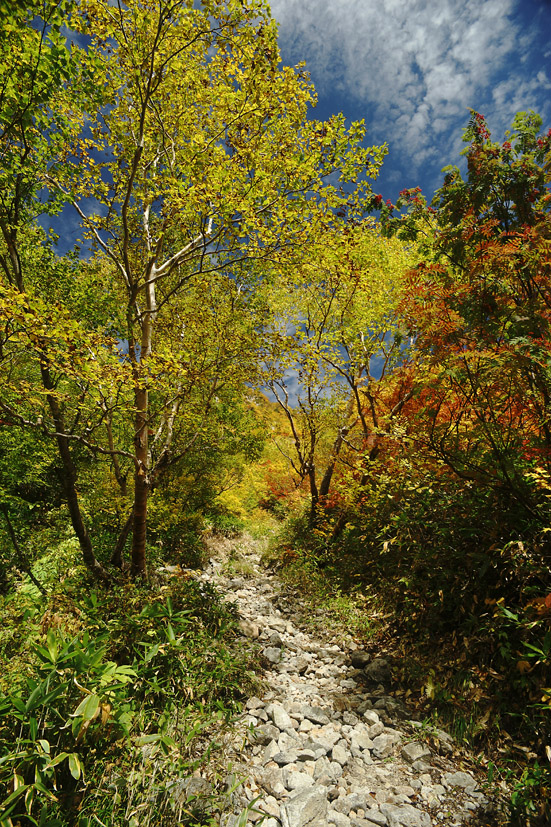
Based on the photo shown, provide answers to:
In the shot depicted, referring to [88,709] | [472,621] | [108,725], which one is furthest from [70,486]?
[472,621]

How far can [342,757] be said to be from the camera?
11.9 ft

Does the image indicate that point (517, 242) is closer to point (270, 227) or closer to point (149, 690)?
point (270, 227)

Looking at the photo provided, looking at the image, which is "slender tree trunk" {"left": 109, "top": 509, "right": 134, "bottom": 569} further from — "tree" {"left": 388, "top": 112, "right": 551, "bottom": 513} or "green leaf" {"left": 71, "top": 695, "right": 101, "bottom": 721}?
"tree" {"left": 388, "top": 112, "right": 551, "bottom": 513}

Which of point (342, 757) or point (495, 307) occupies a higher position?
point (495, 307)

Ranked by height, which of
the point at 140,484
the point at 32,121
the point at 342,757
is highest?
the point at 32,121

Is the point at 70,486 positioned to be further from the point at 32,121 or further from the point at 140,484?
the point at 32,121

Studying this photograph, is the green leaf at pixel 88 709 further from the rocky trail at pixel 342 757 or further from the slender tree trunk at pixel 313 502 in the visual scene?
the slender tree trunk at pixel 313 502

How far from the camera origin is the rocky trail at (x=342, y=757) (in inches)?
119

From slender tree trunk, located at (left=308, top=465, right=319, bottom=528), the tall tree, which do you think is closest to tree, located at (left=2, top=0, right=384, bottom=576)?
the tall tree

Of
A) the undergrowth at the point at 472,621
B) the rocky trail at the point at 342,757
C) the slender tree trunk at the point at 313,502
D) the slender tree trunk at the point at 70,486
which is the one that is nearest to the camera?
the rocky trail at the point at 342,757

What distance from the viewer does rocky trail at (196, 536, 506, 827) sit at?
3.02 m

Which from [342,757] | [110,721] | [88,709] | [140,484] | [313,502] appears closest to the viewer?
[88,709]

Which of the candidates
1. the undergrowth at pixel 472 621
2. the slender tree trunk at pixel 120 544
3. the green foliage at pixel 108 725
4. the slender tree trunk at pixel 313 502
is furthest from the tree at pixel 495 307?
the slender tree trunk at pixel 313 502

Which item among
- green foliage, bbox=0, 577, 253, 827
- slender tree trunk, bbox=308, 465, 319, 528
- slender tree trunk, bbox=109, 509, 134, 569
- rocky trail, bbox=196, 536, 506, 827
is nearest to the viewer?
green foliage, bbox=0, 577, 253, 827
